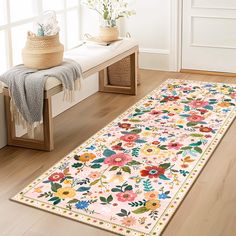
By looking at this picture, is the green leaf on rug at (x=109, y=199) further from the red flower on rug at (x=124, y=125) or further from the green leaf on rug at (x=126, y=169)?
the red flower on rug at (x=124, y=125)

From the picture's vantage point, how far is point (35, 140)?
385 centimetres

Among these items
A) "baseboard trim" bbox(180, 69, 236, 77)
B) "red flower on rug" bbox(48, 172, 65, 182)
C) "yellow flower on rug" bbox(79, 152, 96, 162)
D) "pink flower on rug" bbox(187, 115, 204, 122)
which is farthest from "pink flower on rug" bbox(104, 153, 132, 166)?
"baseboard trim" bbox(180, 69, 236, 77)

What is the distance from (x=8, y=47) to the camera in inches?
162

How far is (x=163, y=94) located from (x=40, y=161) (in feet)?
5.94

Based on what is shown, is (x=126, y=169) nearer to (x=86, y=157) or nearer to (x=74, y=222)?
(x=86, y=157)

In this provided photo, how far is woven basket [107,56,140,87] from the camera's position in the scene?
5.29 metres

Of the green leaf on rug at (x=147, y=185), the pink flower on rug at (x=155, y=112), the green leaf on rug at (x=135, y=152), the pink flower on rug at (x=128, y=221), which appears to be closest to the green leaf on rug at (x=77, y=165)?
the green leaf on rug at (x=135, y=152)

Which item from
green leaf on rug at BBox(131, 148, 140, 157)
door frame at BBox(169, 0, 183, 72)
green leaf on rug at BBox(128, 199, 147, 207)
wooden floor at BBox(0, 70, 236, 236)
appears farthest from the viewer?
door frame at BBox(169, 0, 183, 72)

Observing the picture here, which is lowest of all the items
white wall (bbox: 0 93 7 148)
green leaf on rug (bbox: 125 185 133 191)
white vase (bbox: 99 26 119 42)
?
green leaf on rug (bbox: 125 185 133 191)

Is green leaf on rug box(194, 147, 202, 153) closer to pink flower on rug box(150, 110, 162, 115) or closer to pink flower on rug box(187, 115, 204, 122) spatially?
pink flower on rug box(187, 115, 204, 122)

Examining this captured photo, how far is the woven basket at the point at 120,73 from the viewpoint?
5289 millimetres

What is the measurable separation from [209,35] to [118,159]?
2.62 metres

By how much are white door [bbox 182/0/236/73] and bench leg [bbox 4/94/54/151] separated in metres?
2.57

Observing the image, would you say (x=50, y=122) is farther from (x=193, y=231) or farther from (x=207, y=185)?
(x=193, y=231)
